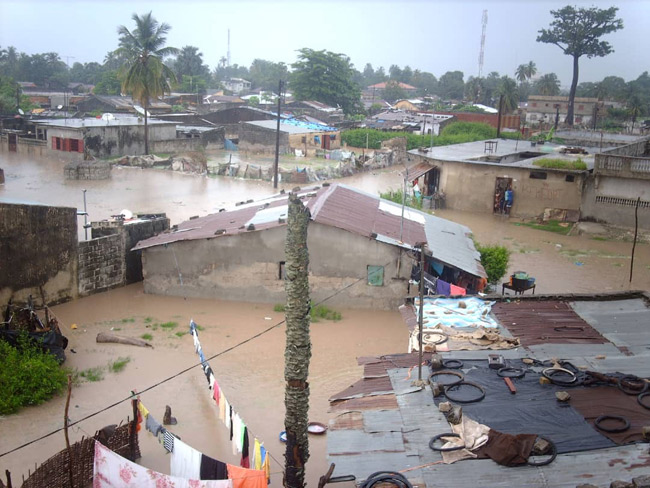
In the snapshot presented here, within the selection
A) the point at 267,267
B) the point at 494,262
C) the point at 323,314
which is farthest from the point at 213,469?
the point at 494,262

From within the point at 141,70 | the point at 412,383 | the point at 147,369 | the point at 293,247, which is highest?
the point at 141,70

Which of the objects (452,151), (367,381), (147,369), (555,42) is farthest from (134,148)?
(555,42)

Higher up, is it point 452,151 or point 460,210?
point 452,151

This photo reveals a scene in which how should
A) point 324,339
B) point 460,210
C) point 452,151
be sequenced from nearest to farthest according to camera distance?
point 324,339 → point 460,210 → point 452,151

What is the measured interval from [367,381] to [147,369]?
590 centimetres

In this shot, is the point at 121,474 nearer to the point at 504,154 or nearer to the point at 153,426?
the point at 153,426

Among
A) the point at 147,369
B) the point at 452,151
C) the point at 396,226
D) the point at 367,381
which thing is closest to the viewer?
the point at 367,381

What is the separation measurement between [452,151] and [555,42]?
3263 cm

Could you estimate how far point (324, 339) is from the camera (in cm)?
1398

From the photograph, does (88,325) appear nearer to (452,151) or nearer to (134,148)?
(452,151)

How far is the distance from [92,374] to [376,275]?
6672mm

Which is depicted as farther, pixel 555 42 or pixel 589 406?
pixel 555 42

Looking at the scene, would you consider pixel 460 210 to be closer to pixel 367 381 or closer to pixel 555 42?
pixel 367 381

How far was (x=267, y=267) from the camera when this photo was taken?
15.4 m
